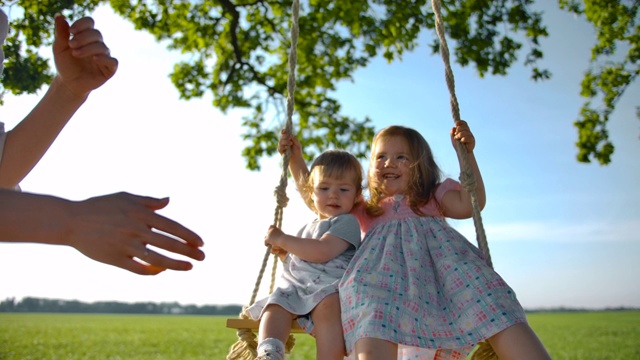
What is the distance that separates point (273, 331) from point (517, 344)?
1019mm

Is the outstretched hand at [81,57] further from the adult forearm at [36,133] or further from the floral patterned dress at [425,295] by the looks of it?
the floral patterned dress at [425,295]

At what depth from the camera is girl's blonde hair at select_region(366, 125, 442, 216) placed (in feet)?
10.6

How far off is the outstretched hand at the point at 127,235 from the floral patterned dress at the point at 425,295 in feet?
5.89

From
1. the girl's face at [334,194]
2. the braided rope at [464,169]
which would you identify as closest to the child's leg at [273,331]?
the girl's face at [334,194]

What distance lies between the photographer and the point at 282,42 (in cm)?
880

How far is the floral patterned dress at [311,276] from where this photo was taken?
273 cm

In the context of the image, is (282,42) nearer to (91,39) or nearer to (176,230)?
(91,39)

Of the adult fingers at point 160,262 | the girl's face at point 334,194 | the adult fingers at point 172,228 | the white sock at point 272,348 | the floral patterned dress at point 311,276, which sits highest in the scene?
the girl's face at point 334,194

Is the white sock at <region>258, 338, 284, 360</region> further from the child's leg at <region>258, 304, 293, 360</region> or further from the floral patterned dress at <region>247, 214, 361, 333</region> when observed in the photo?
the floral patterned dress at <region>247, 214, 361, 333</region>

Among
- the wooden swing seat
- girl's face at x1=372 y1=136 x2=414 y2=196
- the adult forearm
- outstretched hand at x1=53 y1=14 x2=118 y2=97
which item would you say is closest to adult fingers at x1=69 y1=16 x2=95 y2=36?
outstretched hand at x1=53 y1=14 x2=118 y2=97

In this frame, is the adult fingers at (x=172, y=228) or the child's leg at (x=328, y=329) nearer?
the adult fingers at (x=172, y=228)

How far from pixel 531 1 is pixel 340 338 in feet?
20.8

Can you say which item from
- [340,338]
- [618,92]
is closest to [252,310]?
[340,338]

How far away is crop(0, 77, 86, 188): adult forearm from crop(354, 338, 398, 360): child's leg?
144 centimetres
